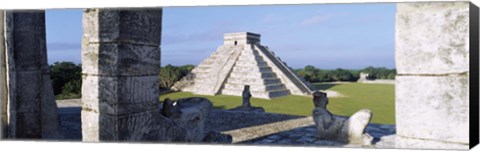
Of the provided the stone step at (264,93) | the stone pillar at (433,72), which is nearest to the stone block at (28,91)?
the stone pillar at (433,72)

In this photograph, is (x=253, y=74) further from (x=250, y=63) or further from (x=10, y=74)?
(x=10, y=74)

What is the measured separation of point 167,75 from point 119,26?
18.3 meters

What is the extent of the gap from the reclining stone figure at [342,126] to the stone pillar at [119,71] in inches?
135

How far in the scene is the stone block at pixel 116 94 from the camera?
5.05 m

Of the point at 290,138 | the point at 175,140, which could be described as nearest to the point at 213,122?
the point at 290,138

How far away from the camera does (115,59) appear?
4980mm

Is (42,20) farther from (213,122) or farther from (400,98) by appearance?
(400,98)

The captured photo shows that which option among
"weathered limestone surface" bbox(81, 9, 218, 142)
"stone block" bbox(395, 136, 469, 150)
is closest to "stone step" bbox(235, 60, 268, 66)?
"weathered limestone surface" bbox(81, 9, 218, 142)

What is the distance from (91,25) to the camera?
5062 mm

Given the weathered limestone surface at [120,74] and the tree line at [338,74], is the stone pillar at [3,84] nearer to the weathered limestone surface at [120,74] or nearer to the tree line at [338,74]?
the weathered limestone surface at [120,74]

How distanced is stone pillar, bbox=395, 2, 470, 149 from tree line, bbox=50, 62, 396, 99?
418 cm

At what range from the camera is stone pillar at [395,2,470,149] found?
3.49m

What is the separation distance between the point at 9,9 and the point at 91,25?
251cm

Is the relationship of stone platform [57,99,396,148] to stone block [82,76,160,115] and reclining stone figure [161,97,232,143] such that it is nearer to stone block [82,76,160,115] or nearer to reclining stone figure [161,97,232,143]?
reclining stone figure [161,97,232,143]
